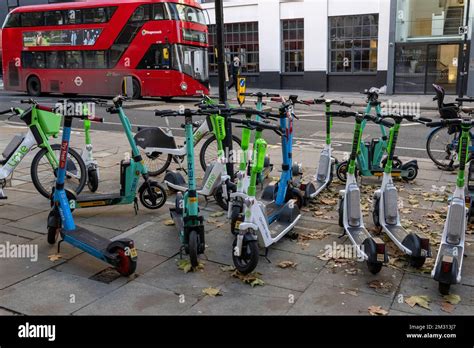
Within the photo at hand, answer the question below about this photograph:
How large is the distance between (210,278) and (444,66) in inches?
824

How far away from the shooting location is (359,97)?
22.5 meters

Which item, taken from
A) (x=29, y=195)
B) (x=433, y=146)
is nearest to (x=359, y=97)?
(x=433, y=146)

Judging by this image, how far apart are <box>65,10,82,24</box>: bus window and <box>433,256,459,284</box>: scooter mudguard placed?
2044 cm

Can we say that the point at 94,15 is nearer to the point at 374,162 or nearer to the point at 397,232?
the point at 374,162

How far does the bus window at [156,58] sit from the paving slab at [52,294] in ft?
54.5

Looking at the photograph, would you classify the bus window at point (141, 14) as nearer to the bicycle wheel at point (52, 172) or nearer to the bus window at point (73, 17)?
the bus window at point (73, 17)

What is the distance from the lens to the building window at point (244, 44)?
27.1m

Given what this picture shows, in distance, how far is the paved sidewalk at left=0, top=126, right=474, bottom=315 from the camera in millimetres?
3727

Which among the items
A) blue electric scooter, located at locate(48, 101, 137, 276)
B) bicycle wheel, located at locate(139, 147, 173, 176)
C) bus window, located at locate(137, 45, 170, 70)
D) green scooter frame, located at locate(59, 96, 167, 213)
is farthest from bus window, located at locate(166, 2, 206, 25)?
blue electric scooter, located at locate(48, 101, 137, 276)

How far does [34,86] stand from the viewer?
2398 centimetres

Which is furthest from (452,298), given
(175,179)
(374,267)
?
(175,179)

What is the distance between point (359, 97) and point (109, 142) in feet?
47.3

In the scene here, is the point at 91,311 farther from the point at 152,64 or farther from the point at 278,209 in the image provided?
the point at 152,64

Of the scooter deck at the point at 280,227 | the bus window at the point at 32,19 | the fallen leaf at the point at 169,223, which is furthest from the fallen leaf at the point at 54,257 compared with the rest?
the bus window at the point at 32,19
